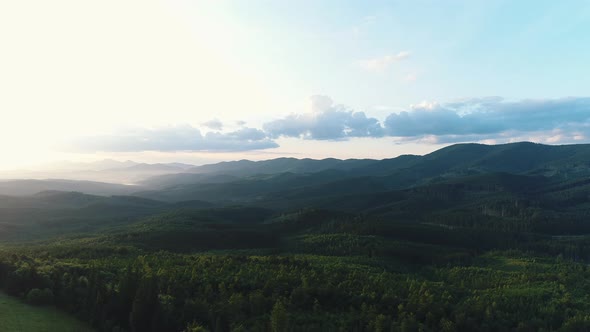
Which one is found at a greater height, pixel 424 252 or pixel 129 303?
pixel 129 303

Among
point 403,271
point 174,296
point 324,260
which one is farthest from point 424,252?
point 174,296

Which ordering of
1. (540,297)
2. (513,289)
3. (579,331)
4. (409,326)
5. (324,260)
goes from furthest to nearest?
(324,260) → (513,289) → (540,297) → (579,331) → (409,326)

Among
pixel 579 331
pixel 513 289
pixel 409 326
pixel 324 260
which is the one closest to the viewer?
pixel 409 326

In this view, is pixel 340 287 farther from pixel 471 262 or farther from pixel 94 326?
pixel 471 262

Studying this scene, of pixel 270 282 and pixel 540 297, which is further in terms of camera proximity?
pixel 540 297

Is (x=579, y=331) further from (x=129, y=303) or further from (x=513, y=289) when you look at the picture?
(x=129, y=303)

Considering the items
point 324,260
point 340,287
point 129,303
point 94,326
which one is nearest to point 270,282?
point 340,287

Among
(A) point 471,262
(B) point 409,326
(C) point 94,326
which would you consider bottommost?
(A) point 471,262
